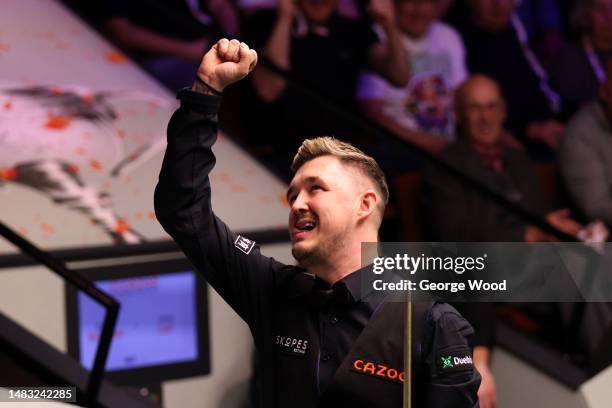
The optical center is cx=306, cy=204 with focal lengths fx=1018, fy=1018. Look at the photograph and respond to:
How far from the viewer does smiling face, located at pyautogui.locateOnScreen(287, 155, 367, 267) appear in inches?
76.2

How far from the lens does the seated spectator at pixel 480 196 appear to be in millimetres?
4086

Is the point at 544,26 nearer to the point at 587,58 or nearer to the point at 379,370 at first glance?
the point at 587,58

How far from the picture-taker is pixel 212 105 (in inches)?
73.7

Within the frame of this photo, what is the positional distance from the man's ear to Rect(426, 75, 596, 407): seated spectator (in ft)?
5.87

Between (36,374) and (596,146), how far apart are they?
2928 mm

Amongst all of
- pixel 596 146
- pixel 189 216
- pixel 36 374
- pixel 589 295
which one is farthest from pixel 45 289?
pixel 596 146

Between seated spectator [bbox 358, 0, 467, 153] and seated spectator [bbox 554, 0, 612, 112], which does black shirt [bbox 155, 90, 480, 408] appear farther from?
seated spectator [bbox 554, 0, 612, 112]

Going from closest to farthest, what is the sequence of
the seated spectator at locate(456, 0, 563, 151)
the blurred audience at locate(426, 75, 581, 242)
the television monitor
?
1. the television monitor
2. the blurred audience at locate(426, 75, 581, 242)
3. the seated spectator at locate(456, 0, 563, 151)

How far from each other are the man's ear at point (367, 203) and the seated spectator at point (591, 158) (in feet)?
10.1

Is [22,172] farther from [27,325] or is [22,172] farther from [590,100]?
[590,100]

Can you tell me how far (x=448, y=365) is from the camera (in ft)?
5.82

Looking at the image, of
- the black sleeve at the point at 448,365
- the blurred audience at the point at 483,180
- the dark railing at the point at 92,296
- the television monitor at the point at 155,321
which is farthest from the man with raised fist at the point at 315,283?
the blurred audience at the point at 483,180

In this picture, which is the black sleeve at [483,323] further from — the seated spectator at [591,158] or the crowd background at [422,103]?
the seated spectator at [591,158]

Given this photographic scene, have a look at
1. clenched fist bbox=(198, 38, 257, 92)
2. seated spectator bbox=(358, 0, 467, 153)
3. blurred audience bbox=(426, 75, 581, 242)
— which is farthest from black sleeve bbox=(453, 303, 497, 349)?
clenched fist bbox=(198, 38, 257, 92)
